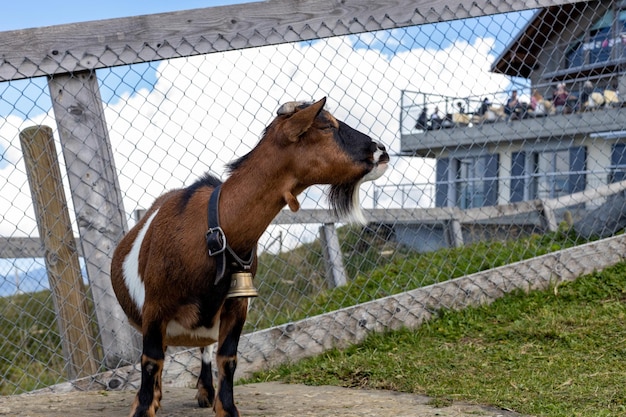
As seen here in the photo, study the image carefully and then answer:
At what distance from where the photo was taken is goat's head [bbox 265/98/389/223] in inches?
130

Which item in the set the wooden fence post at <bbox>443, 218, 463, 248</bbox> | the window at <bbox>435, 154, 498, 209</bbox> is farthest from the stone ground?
the window at <bbox>435, 154, 498, 209</bbox>

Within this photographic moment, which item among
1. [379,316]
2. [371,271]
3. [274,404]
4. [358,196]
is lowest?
[274,404]

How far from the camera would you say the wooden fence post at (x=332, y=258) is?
281 inches

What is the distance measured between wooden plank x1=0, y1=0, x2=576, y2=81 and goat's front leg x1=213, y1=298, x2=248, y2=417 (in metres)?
2.00

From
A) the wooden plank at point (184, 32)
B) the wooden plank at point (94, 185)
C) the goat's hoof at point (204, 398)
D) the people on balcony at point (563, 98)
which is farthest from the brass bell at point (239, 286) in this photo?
the people on balcony at point (563, 98)

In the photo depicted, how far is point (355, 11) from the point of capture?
548 centimetres

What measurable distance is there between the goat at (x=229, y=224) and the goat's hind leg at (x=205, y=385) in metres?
0.57

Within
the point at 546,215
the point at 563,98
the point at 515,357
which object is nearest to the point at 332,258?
the point at 515,357

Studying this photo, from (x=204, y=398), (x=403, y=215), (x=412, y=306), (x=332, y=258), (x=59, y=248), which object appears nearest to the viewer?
(x=204, y=398)

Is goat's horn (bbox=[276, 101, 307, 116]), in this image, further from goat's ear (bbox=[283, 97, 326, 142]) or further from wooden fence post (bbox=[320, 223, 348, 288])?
wooden fence post (bbox=[320, 223, 348, 288])

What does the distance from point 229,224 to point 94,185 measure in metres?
1.72

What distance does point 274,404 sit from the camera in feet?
13.2

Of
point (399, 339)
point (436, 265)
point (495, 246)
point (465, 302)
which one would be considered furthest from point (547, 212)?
point (399, 339)

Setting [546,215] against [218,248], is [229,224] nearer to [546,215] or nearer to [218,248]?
[218,248]
